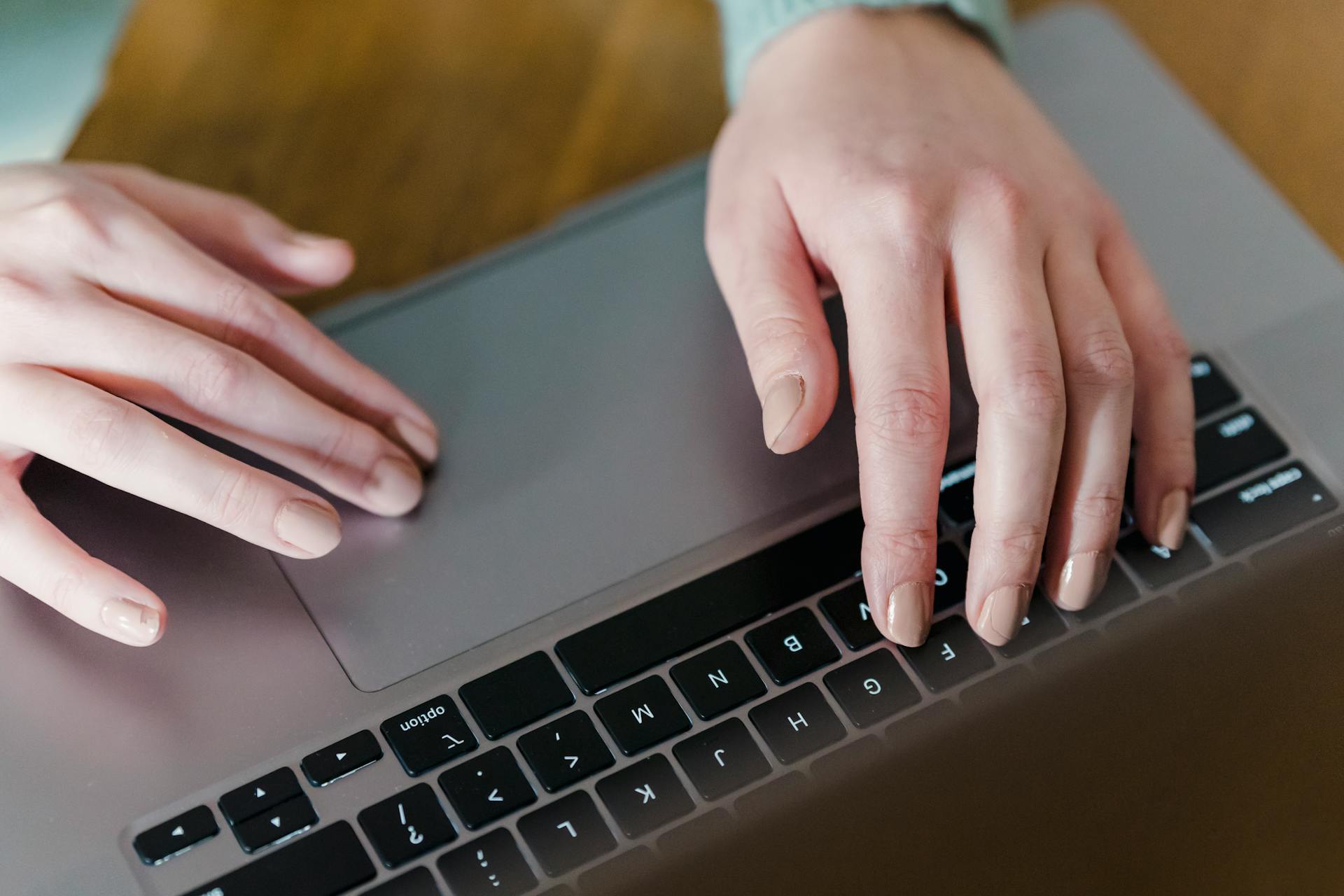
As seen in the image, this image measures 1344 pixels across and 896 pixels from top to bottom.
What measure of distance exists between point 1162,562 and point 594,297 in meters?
0.29

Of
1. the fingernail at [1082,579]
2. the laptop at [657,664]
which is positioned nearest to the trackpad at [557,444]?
the laptop at [657,664]

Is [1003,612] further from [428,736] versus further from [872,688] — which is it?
[428,736]

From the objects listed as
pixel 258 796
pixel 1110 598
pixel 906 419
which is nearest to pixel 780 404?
Result: pixel 906 419

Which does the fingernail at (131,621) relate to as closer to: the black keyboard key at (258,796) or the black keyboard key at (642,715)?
the black keyboard key at (258,796)

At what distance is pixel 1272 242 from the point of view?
1.86 feet

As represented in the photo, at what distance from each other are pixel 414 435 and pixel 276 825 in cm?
18

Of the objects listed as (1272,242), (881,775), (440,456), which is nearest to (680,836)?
(881,775)

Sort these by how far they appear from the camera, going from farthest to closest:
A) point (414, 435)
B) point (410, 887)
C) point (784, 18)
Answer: point (784, 18) < point (414, 435) < point (410, 887)

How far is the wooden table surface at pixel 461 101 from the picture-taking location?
2.13 ft

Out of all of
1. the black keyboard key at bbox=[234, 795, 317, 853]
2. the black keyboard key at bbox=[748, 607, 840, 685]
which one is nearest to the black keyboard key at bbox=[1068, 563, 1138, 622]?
the black keyboard key at bbox=[748, 607, 840, 685]

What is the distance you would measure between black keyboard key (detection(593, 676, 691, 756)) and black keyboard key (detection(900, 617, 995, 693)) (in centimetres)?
10

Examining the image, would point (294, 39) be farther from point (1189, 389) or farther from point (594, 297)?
point (1189, 389)

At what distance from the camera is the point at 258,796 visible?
44 cm

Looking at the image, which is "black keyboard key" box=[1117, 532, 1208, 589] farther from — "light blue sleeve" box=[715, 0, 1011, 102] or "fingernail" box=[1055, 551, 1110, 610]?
"light blue sleeve" box=[715, 0, 1011, 102]
